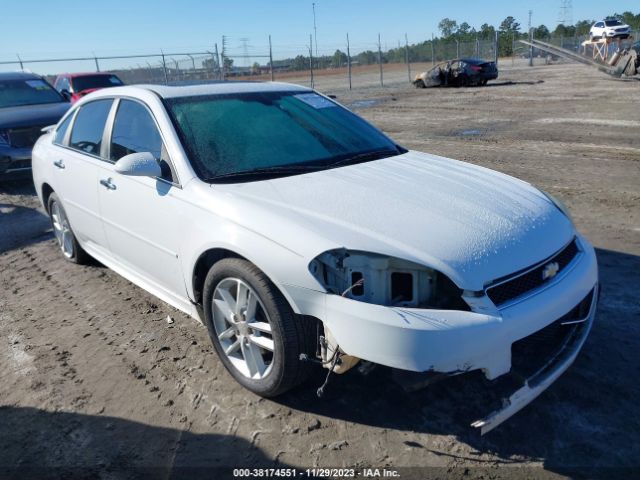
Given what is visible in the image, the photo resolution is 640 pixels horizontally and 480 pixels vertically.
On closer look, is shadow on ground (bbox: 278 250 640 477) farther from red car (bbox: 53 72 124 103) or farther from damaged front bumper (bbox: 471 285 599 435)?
red car (bbox: 53 72 124 103)

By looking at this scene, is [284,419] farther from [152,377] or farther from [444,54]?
[444,54]

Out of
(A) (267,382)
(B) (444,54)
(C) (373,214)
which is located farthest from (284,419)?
(B) (444,54)

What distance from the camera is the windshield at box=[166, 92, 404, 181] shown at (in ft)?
11.1

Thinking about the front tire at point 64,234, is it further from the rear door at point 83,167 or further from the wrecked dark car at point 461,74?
the wrecked dark car at point 461,74

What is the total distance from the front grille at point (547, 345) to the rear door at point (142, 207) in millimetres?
1963

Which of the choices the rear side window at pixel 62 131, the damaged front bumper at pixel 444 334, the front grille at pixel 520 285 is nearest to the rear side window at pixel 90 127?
the rear side window at pixel 62 131

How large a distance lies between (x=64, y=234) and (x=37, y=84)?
655cm

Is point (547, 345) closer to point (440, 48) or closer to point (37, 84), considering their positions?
point (37, 84)

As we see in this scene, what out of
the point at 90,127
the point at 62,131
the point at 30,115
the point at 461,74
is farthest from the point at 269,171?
the point at 461,74

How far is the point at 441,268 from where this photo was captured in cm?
244

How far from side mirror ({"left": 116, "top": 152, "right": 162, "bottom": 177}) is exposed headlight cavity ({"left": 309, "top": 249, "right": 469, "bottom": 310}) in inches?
52.8

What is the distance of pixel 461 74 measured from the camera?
80.3 ft

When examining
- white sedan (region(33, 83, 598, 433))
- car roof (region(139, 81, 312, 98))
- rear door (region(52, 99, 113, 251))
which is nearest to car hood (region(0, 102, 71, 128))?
rear door (region(52, 99, 113, 251))

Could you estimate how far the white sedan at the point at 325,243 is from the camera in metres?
2.46
